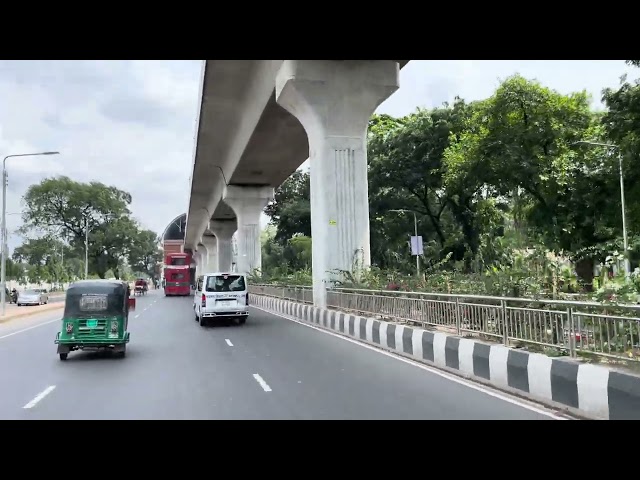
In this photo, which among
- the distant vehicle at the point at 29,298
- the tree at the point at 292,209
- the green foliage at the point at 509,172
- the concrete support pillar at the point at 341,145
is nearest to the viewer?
the concrete support pillar at the point at 341,145

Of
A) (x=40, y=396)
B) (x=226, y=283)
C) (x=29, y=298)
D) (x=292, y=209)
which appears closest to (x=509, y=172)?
(x=226, y=283)

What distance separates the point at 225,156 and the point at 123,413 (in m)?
28.3

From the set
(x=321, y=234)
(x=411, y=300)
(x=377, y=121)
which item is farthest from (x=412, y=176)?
(x=411, y=300)

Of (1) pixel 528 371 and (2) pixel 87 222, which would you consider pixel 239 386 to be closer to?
(1) pixel 528 371

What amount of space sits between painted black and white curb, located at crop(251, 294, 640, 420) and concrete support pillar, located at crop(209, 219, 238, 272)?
155ft

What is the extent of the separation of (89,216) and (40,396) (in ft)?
224

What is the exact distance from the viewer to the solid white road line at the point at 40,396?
26.2ft

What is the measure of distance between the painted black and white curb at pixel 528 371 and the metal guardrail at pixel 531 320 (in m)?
0.36

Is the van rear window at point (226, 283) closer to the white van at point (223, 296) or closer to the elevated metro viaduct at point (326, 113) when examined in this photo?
the white van at point (223, 296)

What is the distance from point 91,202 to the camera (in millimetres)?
71562

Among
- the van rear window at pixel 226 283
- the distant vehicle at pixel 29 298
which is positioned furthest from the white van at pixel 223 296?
the distant vehicle at pixel 29 298

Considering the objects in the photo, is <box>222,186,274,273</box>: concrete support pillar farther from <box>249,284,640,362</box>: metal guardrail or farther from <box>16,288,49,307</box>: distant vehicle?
<box>249,284,640,362</box>: metal guardrail

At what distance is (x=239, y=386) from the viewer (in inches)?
355
